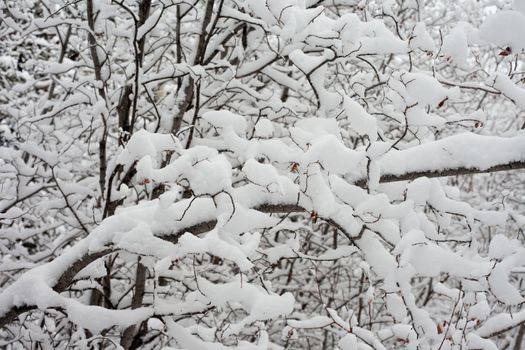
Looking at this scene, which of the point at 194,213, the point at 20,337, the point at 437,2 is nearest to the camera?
the point at 194,213

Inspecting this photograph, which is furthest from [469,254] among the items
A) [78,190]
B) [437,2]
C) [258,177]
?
[437,2]

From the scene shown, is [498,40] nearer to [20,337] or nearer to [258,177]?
[258,177]

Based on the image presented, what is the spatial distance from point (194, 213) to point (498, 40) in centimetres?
123

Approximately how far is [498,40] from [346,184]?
2.37 feet

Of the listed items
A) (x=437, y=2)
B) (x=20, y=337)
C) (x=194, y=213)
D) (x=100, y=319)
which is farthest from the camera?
(x=437, y=2)

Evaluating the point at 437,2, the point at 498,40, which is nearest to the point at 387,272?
the point at 498,40

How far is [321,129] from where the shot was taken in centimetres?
189

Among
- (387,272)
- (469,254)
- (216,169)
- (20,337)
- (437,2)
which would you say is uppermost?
(437,2)

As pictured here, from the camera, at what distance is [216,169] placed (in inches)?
62.3

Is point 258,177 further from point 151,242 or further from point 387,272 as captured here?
point 387,272

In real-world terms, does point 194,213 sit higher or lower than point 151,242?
higher

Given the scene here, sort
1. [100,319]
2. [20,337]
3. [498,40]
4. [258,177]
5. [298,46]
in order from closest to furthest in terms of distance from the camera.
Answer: [498,40] < [258,177] < [100,319] < [298,46] < [20,337]

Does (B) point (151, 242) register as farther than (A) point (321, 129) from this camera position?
No

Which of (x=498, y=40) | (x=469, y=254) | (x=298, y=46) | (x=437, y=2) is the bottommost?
(x=469, y=254)
